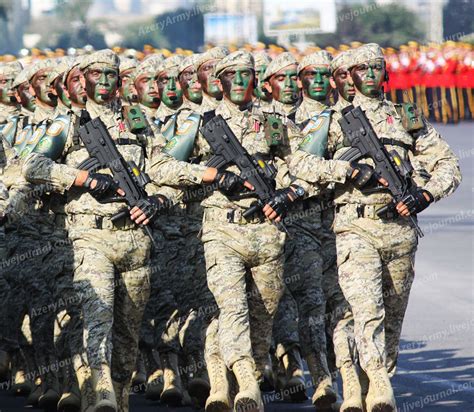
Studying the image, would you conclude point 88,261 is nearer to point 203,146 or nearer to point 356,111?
point 203,146

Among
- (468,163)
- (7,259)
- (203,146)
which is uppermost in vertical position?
(203,146)

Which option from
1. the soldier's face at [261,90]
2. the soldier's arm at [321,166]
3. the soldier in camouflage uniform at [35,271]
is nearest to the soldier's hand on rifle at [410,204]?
the soldier's arm at [321,166]

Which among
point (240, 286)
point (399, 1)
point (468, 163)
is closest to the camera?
point (240, 286)

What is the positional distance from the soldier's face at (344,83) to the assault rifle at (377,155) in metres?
0.76

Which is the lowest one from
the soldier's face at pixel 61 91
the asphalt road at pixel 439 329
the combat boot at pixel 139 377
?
the asphalt road at pixel 439 329

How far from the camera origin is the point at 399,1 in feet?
222

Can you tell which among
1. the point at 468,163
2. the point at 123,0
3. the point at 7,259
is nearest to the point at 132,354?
the point at 7,259

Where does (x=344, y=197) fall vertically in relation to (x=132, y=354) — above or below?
above

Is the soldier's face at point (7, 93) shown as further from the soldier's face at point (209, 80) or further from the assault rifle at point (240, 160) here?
the assault rifle at point (240, 160)

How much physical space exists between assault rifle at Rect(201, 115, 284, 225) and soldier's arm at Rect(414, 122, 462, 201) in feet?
3.31

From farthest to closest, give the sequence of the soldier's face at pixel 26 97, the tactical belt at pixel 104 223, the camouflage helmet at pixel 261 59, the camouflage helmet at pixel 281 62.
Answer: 1. the soldier's face at pixel 26 97
2. the camouflage helmet at pixel 261 59
3. the camouflage helmet at pixel 281 62
4. the tactical belt at pixel 104 223

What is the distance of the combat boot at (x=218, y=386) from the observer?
35.4 feet

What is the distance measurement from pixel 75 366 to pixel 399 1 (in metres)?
58.0

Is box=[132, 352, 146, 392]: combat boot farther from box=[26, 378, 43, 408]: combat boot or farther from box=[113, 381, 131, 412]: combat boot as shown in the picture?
box=[113, 381, 131, 412]: combat boot
